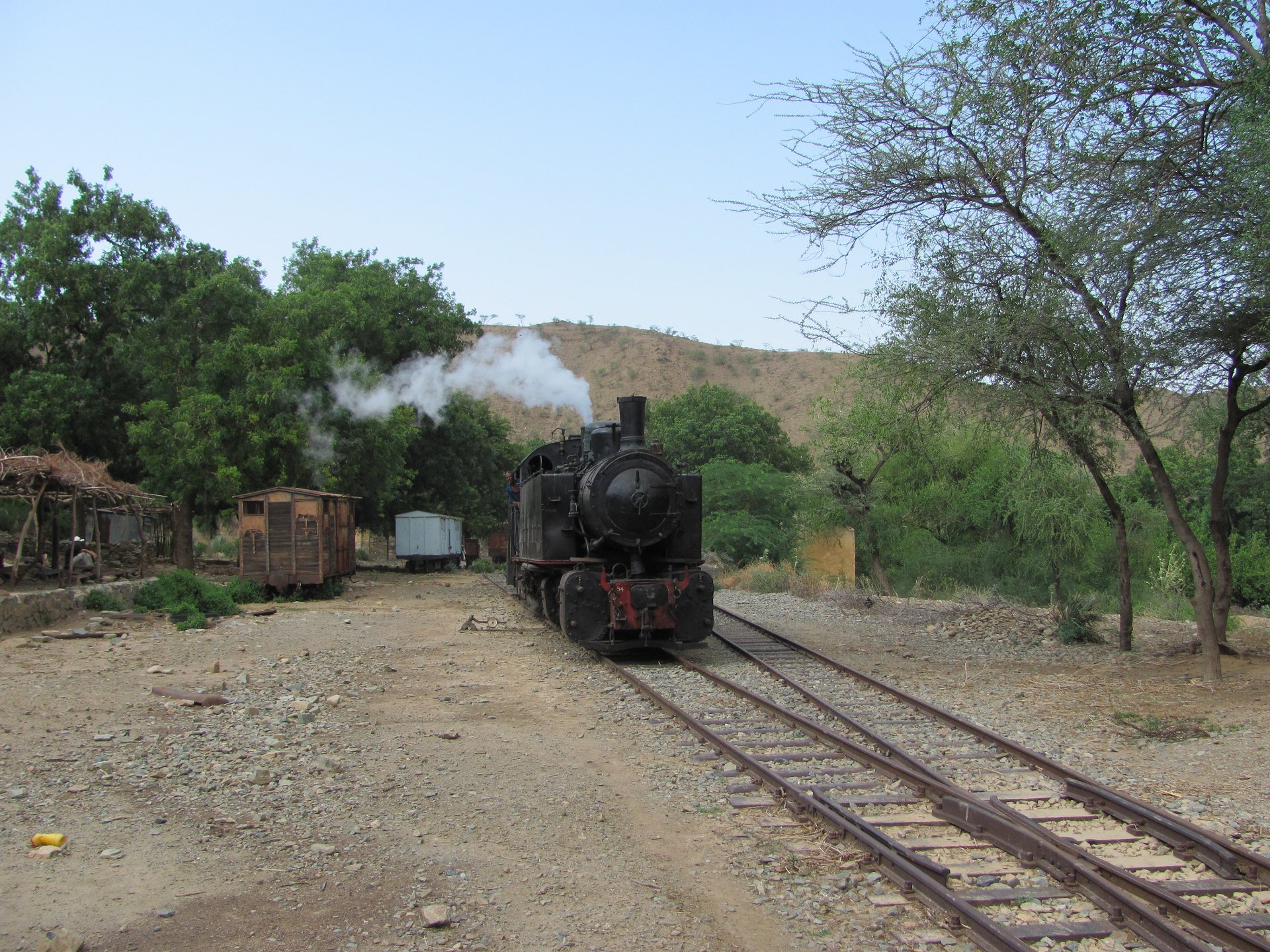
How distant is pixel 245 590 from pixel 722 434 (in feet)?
79.4

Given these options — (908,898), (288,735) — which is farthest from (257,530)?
(908,898)

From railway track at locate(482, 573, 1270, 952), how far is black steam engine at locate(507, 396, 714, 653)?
9.07 feet

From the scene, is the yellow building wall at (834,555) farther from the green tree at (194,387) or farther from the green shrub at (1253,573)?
the green tree at (194,387)

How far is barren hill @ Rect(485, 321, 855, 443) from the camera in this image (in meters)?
71.7

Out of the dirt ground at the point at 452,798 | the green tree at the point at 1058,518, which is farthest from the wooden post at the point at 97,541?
the green tree at the point at 1058,518

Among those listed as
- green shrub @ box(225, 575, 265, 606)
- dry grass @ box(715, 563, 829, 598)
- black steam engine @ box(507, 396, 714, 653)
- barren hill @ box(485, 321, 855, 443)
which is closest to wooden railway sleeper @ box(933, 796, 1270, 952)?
black steam engine @ box(507, 396, 714, 653)

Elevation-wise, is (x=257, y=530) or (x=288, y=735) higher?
(x=257, y=530)

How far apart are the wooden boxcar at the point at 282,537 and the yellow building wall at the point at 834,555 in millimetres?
12451

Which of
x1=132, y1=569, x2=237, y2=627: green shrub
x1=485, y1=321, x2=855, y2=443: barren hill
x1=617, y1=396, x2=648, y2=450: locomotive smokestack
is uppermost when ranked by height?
x1=485, y1=321, x2=855, y2=443: barren hill

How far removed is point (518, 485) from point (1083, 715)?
10.5 metres

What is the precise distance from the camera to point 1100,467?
13.6 m

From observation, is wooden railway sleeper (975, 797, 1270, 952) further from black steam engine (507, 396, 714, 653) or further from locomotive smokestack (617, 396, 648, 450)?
locomotive smokestack (617, 396, 648, 450)

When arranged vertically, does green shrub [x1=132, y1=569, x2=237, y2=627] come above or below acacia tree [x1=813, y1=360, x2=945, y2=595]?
below

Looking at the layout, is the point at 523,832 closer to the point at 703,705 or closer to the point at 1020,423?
the point at 703,705
